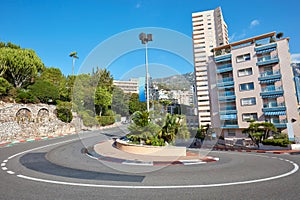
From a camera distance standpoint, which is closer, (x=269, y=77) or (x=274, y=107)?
(x=274, y=107)

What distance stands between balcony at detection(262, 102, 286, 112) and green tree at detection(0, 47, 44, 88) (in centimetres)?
3933

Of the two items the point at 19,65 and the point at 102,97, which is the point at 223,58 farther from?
the point at 19,65

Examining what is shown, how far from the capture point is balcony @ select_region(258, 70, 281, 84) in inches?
1059

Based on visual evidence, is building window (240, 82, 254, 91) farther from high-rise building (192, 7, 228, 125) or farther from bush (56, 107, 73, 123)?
high-rise building (192, 7, 228, 125)

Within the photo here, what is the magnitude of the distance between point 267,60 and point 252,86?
430 centimetres

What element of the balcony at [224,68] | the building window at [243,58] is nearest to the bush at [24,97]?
the balcony at [224,68]

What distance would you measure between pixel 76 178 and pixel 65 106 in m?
27.6

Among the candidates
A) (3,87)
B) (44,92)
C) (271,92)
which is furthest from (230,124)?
(3,87)

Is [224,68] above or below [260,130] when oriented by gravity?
above

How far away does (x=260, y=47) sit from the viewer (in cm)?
2833

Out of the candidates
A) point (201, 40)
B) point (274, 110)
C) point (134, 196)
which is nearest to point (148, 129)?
point (134, 196)

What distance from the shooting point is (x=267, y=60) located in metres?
27.7

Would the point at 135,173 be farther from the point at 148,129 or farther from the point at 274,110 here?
the point at 274,110

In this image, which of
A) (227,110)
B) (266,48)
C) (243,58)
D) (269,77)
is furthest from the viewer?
(227,110)
